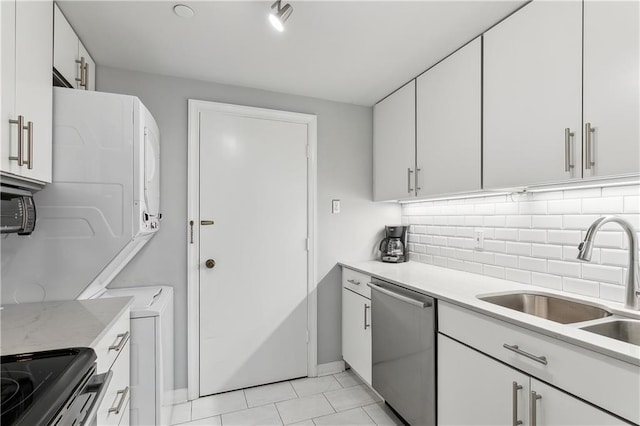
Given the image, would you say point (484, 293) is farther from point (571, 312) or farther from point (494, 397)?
point (494, 397)

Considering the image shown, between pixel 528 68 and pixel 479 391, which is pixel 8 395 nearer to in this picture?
pixel 479 391

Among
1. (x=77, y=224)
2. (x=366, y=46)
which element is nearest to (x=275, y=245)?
(x=77, y=224)

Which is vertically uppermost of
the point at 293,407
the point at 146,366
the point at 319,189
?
the point at 319,189

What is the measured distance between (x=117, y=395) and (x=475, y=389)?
165 cm

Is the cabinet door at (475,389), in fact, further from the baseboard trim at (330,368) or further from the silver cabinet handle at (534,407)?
the baseboard trim at (330,368)

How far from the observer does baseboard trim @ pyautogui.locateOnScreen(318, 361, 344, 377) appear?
2688 mm

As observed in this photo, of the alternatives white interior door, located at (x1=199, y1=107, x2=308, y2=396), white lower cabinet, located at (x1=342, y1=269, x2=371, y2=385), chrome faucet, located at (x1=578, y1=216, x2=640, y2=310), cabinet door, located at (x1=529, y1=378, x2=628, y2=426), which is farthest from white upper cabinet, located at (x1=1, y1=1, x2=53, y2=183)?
chrome faucet, located at (x1=578, y1=216, x2=640, y2=310)

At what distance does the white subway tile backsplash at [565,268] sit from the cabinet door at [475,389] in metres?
0.69

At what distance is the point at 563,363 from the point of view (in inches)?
42.0

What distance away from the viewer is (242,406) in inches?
88.4

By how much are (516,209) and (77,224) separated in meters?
2.45

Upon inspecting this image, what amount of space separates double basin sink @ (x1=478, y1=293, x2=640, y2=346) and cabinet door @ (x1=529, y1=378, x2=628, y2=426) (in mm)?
268

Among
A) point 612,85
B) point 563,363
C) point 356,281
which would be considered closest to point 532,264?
point 563,363

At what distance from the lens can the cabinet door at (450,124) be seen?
1809 mm
